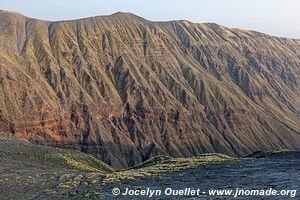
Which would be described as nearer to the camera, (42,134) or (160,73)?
(42,134)

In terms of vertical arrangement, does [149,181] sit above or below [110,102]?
above

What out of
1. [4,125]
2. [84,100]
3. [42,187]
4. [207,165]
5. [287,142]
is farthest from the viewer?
[287,142]

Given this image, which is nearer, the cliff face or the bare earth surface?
the bare earth surface

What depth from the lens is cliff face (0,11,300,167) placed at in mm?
151750

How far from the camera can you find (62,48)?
179 metres

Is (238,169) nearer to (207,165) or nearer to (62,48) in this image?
(207,165)

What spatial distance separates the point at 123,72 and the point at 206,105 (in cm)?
3911

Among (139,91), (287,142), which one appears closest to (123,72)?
(139,91)

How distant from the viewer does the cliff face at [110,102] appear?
498 feet

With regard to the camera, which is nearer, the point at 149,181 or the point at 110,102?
the point at 149,181

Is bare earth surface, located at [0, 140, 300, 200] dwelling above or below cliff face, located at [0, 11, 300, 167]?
above

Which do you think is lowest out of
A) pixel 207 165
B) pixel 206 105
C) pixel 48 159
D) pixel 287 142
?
pixel 287 142

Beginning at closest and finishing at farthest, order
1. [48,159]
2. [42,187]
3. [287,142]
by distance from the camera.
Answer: [42,187] → [48,159] → [287,142]

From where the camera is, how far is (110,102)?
16950 cm
